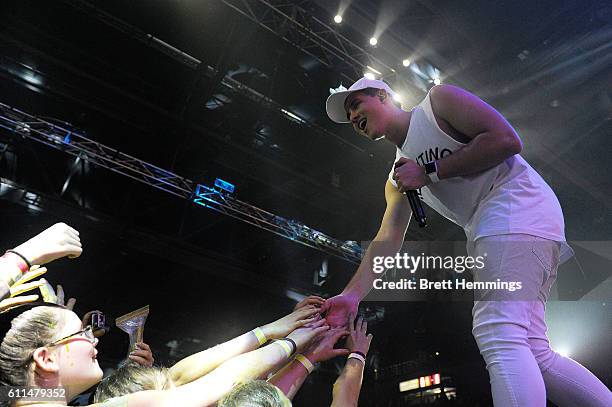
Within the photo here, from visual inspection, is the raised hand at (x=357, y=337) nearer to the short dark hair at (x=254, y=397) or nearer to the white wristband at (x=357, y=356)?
the white wristband at (x=357, y=356)

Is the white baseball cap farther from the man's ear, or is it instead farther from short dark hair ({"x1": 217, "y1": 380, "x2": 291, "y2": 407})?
the man's ear

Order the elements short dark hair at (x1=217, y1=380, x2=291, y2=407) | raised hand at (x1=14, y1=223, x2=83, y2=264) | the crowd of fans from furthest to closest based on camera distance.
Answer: raised hand at (x1=14, y1=223, x2=83, y2=264) → the crowd of fans → short dark hair at (x1=217, y1=380, x2=291, y2=407)

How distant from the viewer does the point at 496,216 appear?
60.0 inches

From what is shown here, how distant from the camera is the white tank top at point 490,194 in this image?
4.92ft

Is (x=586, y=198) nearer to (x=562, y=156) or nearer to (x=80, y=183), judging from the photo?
(x=562, y=156)

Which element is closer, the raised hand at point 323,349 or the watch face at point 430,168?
the watch face at point 430,168

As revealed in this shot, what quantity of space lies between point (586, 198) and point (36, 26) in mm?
7345

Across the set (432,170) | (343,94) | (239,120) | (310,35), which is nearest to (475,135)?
(432,170)

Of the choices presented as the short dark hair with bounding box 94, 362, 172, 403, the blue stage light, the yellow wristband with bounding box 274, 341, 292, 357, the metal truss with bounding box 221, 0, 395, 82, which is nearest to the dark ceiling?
the metal truss with bounding box 221, 0, 395, 82

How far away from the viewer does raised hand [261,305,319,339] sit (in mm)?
1729

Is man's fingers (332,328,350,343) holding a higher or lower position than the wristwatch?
lower

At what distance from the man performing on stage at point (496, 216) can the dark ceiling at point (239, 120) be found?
3.71 m

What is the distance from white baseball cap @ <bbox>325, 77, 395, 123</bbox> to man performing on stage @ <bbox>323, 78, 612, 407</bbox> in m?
0.02

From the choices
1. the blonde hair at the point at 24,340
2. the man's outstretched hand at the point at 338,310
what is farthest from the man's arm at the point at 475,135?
the blonde hair at the point at 24,340
